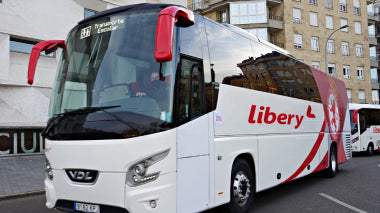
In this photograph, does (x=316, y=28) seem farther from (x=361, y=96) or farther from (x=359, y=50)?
(x=361, y=96)

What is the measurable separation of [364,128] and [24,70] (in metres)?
17.8

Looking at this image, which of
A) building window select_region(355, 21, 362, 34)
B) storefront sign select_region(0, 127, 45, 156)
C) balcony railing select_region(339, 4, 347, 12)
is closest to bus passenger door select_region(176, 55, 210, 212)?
storefront sign select_region(0, 127, 45, 156)

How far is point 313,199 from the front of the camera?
7.01 metres

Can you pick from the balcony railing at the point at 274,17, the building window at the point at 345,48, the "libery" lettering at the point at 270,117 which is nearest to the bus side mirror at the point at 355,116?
the "libery" lettering at the point at 270,117

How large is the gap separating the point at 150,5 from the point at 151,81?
1.13 m

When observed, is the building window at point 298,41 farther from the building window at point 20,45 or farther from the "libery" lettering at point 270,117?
the "libery" lettering at point 270,117

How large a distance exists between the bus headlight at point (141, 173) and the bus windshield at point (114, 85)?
1.10 feet

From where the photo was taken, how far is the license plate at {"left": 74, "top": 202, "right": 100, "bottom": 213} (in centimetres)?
409

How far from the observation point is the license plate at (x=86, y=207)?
4090 millimetres

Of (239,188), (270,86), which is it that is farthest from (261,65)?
(239,188)

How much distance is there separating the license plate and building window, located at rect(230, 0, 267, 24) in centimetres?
3573

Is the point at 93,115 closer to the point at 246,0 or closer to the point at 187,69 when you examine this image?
the point at 187,69

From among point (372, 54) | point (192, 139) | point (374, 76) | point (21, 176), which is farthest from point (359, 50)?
point (192, 139)

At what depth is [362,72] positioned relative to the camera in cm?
4575
